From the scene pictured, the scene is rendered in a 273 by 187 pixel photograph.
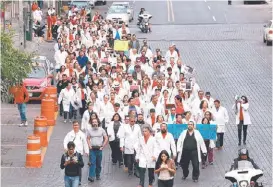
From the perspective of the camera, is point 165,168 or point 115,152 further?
point 115,152

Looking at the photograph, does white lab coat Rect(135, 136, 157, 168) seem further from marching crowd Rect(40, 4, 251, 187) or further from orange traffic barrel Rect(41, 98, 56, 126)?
orange traffic barrel Rect(41, 98, 56, 126)

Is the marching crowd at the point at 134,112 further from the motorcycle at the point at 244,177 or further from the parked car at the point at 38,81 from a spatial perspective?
the motorcycle at the point at 244,177

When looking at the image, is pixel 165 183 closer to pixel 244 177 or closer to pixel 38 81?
pixel 244 177

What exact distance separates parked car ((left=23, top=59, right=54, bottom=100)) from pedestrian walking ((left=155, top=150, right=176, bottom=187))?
14.2m

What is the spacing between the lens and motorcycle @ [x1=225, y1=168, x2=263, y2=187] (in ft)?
75.6

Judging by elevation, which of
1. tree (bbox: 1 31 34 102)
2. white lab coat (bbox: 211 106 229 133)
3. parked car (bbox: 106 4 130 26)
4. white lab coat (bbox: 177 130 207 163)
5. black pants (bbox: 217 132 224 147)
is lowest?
black pants (bbox: 217 132 224 147)

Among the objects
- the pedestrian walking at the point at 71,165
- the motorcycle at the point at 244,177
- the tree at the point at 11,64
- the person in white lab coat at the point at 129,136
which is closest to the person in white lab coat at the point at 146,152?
the person in white lab coat at the point at 129,136

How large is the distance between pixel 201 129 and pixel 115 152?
2.26m

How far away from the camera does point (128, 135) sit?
27500 mm

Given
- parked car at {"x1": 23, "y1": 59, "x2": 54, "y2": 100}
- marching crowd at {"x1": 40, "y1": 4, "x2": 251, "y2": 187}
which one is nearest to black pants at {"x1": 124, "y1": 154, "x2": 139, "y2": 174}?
marching crowd at {"x1": 40, "y1": 4, "x2": 251, "y2": 187}

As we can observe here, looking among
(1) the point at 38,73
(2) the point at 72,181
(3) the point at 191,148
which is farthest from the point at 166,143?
(1) the point at 38,73

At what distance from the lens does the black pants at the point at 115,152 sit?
28.8 meters

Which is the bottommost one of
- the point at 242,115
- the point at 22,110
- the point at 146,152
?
the point at 146,152

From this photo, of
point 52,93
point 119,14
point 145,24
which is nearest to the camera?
point 52,93
